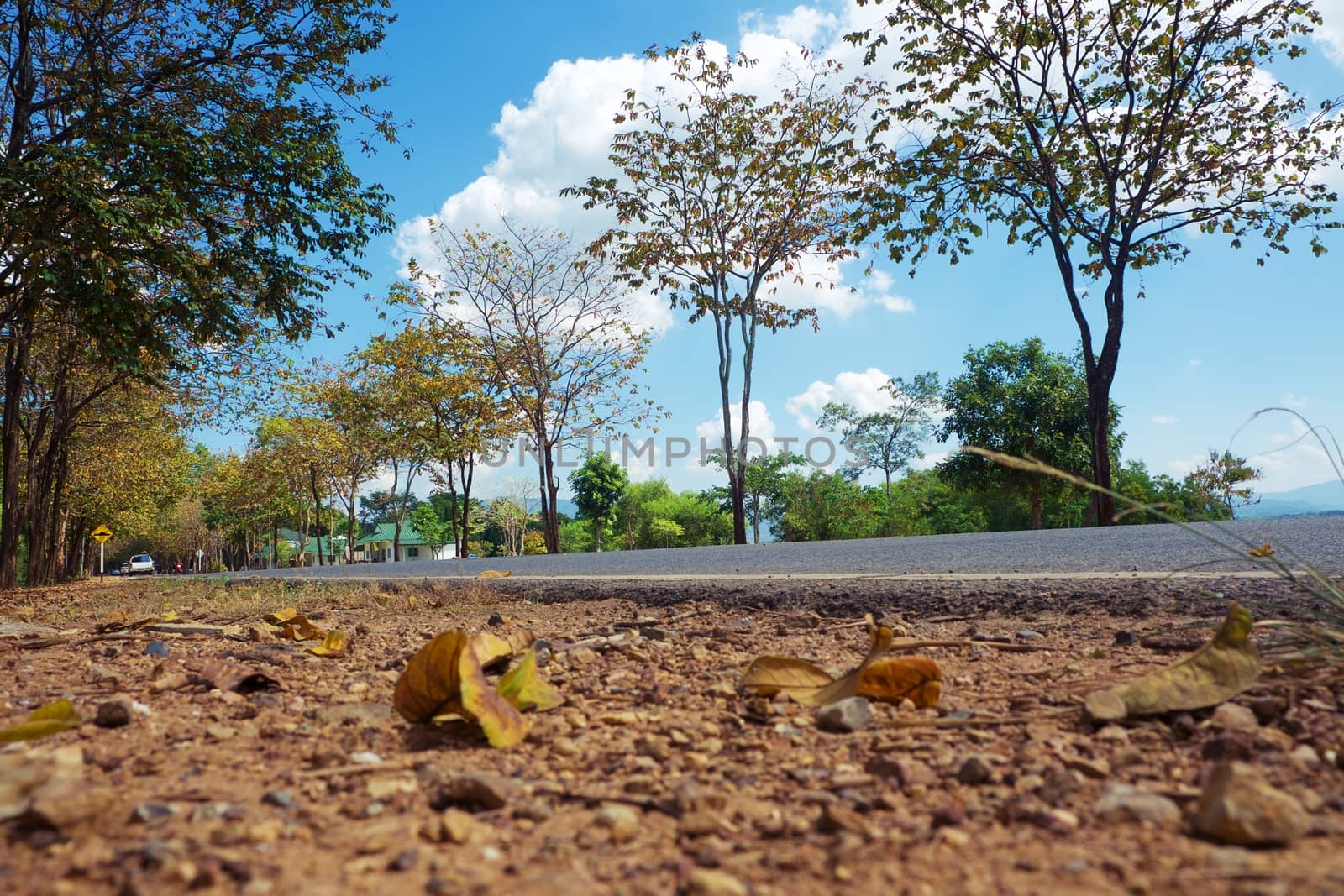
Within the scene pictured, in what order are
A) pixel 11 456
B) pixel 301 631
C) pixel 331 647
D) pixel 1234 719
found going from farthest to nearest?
pixel 11 456
pixel 301 631
pixel 331 647
pixel 1234 719

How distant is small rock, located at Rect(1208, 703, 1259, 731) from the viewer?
1555 millimetres

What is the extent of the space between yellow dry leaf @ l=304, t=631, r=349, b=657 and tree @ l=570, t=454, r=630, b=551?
49192mm

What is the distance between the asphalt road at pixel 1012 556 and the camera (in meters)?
4.68

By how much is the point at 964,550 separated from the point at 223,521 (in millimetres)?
61797

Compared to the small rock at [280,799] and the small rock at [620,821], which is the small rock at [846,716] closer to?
the small rock at [620,821]

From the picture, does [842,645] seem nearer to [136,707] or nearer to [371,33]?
[136,707]

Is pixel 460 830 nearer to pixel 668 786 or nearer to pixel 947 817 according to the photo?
pixel 668 786

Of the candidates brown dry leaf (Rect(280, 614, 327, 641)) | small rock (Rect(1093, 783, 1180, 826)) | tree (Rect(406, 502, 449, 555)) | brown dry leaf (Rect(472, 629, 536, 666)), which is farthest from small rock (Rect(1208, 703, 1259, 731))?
tree (Rect(406, 502, 449, 555))

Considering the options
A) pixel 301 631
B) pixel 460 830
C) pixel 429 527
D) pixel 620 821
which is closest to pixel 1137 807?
pixel 620 821

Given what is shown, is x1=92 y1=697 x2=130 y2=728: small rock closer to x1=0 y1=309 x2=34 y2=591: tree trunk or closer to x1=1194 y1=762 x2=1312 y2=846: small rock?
x1=1194 y1=762 x2=1312 y2=846: small rock

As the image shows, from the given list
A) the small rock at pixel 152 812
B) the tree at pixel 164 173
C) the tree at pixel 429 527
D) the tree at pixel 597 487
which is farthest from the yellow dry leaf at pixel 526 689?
the tree at pixel 429 527

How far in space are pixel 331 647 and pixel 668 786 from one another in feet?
6.04

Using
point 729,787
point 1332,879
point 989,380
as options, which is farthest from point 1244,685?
point 989,380

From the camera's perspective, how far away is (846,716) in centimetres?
171
